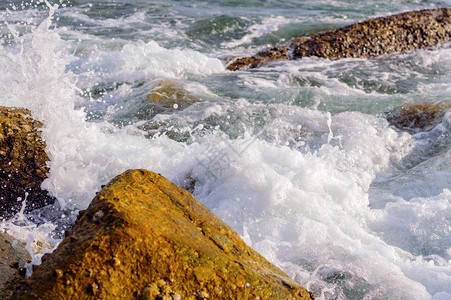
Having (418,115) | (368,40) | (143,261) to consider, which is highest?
(143,261)

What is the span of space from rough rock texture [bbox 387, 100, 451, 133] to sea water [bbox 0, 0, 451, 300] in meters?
0.16

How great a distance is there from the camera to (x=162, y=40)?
955 centimetres

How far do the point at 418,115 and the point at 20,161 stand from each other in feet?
17.7

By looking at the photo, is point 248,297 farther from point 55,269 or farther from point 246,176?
point 246,176

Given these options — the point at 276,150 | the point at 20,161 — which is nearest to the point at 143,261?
the point at 20,161

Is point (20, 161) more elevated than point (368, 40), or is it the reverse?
point (20, 161)

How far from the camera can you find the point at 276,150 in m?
4.37

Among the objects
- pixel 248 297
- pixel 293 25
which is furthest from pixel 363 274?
pixel 293 25

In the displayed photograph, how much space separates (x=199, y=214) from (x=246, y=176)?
166 centimetres

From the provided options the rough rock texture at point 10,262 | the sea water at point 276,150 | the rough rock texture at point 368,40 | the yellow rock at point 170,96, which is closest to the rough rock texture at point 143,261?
the rough rock texture at point 10,262

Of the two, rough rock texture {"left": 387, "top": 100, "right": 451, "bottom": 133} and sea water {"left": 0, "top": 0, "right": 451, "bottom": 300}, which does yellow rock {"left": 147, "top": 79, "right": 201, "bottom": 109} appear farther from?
rough rock texture {"left": 387, "top": 100, "right": 451, "bottom": 133}

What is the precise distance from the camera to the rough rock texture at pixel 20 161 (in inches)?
125

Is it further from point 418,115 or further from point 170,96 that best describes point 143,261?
point 418,115

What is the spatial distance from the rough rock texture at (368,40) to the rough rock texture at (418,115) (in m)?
2.64
